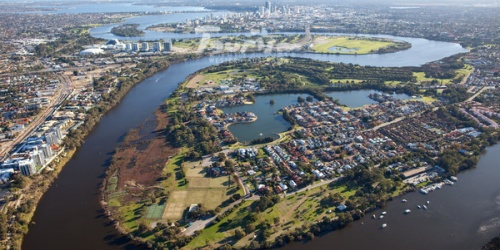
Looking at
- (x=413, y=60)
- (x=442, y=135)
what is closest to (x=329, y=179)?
(x=442, y=135)

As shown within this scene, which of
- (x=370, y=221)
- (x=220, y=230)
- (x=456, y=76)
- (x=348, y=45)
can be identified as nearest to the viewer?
(x=220, y=230)

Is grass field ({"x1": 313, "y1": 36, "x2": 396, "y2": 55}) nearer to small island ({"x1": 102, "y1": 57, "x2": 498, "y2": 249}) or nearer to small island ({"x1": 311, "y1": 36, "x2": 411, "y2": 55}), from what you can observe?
small island ({"x1": 311, "y1": 36, "x2": 411, "y2": 55})

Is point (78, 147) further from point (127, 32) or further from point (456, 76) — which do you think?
point (127, 32)

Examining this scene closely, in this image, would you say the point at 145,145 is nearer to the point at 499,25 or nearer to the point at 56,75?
the point at 56,75

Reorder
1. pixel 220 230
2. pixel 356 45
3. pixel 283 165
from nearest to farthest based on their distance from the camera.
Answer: pixel 220 230 < pixel 283 165 < pixel 356 45

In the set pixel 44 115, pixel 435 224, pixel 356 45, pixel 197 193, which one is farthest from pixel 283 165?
pixel 356 45

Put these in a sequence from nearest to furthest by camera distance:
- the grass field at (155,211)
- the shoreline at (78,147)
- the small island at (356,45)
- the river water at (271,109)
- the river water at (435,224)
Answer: the river water at (435,224) < the grass field at (155,211) < the shoreline at (78,147) < the river water at (271,109) < the small island at (356,45)

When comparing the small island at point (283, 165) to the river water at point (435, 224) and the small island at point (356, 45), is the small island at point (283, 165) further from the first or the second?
the small island at point (356, 45)

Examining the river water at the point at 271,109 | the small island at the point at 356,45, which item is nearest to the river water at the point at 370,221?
the river water at the point at 271,109
